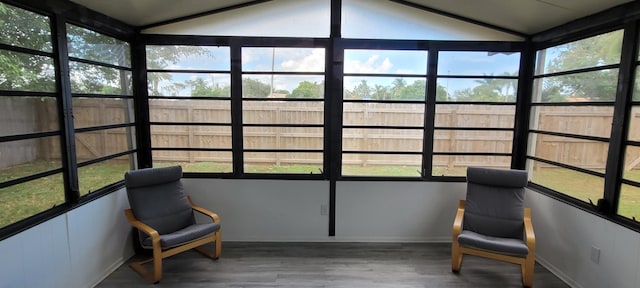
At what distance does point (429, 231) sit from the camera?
3.68 metres

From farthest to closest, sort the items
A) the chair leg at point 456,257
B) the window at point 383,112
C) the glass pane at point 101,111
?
the window at point 383,112, the chair leg at point 456,257, the glass pane at point 101,111

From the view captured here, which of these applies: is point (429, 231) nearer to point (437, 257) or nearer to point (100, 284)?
point (437, 257)

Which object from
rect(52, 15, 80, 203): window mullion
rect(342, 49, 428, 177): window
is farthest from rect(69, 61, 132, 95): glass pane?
rect(342, 49, 428, 177): window

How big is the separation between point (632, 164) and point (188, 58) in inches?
163

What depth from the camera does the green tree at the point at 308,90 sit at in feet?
11.5

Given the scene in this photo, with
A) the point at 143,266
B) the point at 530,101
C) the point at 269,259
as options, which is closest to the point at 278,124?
the point at 269,259

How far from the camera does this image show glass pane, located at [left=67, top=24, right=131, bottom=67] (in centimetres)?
261

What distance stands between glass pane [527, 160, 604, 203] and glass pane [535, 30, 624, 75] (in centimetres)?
99

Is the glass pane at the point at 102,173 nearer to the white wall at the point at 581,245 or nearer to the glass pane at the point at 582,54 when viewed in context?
the white wall at the point at 581,245

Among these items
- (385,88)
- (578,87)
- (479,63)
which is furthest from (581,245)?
(385,88)

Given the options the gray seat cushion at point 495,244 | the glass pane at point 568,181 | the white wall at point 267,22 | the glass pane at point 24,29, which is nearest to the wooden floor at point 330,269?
the gray seat cushion at point 495,244

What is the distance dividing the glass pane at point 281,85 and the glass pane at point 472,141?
4.80ft

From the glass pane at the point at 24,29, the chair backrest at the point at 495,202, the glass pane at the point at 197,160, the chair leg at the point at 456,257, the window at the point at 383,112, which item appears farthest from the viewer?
the glass pane at the point at 197,160

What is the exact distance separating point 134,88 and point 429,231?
3687 millimetres
